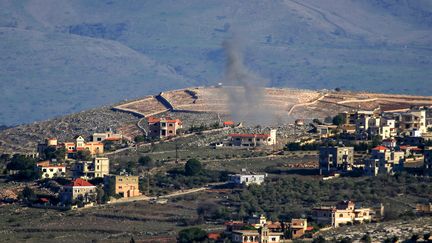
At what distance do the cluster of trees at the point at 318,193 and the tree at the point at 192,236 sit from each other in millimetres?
5720

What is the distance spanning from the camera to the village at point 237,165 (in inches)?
3339

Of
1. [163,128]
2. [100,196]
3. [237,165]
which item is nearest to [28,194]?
[100,196]

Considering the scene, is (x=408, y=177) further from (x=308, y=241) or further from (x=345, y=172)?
(x=308, y=241)

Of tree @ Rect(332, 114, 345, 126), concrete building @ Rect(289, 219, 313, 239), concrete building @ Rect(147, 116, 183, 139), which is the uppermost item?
tree @ Rect(332, 114, 345, 126)

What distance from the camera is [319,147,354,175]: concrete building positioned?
9762cm

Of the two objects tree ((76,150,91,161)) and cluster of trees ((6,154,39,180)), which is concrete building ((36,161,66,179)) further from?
tree ((76,150,91,161))

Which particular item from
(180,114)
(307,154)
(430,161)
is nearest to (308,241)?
(430,161)

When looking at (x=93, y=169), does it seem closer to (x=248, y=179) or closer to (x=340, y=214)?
(x=248, y=179)

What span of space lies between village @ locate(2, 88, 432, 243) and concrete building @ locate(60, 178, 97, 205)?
6 cm

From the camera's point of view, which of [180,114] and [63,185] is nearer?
[63,185]

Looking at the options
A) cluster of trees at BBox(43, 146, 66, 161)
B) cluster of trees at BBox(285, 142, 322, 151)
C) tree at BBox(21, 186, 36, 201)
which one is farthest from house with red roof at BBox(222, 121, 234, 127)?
tree at BBox(21, 186, 36, 201)

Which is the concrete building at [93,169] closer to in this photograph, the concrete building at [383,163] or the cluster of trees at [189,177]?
the cluster of trees at [189,177]

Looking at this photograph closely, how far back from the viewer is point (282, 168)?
325 feet

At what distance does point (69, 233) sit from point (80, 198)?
→ 23.6 ft
